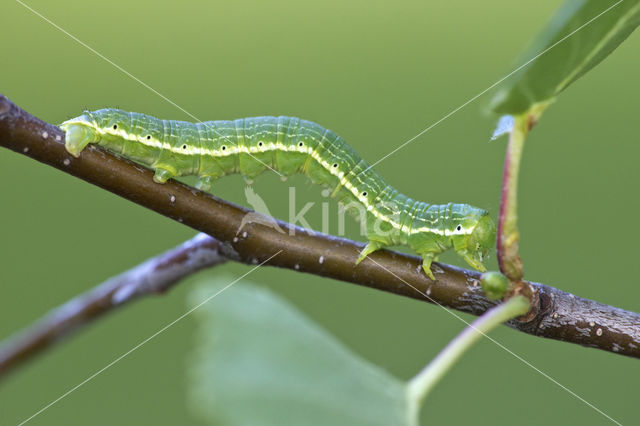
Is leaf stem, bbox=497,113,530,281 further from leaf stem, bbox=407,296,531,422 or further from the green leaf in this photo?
leaf stem, bbox=407,296,531,422


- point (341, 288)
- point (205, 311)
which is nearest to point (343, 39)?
point (341, 288)

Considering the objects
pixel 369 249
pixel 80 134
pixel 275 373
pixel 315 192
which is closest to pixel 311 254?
pixel 369 249

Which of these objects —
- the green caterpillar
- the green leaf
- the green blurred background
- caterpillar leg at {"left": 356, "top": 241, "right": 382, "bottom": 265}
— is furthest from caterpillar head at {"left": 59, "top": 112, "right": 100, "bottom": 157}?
the green blurred background

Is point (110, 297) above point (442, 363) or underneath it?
underneath

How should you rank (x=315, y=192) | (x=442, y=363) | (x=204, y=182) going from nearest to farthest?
(x=442, y=363), (x=204, y=182), (x=315, y=192)

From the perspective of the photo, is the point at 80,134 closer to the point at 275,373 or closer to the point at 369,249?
the point at 369,249

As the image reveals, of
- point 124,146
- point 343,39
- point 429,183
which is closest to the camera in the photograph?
point 124,146

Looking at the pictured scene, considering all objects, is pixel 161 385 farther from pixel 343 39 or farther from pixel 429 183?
pixel 343 39
